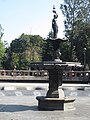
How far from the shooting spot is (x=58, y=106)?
15234 mm

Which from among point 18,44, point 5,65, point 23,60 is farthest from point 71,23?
point 18,44

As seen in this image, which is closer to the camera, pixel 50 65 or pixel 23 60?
pixel 50 65

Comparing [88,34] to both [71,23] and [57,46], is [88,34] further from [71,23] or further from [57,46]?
[57,46]

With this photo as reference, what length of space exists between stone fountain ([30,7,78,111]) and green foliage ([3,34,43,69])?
59516mm

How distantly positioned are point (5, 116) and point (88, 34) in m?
53.3

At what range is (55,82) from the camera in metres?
16.0

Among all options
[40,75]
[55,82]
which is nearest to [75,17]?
[40,75]

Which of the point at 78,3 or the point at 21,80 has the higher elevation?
the point at 78,3

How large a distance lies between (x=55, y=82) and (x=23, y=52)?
Result: 75209 mm

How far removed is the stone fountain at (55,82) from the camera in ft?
49.6

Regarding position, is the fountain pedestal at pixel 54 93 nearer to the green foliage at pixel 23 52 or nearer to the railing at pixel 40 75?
the railing at pixel 40 75

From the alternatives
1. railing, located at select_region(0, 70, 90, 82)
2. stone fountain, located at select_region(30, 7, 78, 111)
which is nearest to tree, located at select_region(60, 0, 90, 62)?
railing, located at select_region(0, 70, 90, 82)

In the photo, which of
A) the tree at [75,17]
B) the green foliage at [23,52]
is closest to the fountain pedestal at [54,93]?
the tree at [75,17]

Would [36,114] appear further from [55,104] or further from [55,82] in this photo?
[55,82]
